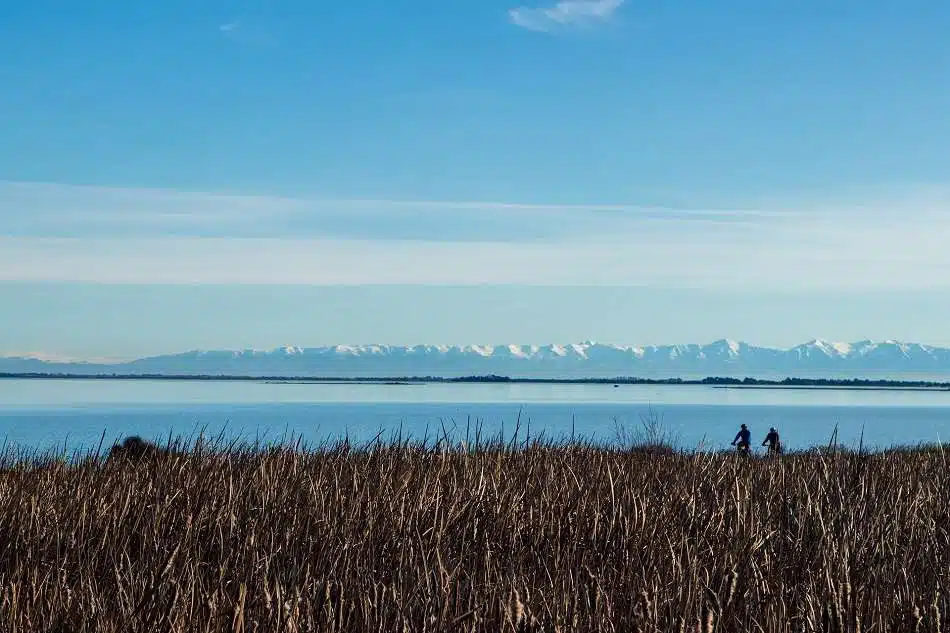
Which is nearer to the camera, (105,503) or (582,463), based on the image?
(105,503)

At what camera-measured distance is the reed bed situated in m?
6.20

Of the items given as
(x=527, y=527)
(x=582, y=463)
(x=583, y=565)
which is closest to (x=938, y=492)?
(x=582, y=463)

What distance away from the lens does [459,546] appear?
29.7 feet

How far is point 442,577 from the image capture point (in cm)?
632

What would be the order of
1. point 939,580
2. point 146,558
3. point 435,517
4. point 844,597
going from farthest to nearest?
point 435,517
point 146,558
point 939,580
point 844,597

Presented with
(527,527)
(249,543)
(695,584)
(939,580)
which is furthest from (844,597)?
(249,543)

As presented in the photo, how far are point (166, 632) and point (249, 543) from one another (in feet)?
6.89

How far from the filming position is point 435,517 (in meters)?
9.06

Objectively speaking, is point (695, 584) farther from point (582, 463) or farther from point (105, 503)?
point (582, 463)

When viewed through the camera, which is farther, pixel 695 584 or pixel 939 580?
pixel 939 580

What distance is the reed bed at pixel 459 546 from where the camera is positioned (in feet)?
20.4

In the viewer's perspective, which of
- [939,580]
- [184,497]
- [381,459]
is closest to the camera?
[939,580]

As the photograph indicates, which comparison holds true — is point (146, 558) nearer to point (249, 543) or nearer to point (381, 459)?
point (249, 543)

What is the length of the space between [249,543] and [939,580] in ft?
15.6
